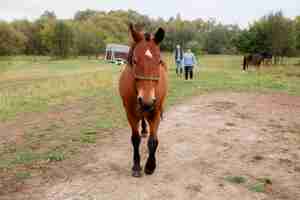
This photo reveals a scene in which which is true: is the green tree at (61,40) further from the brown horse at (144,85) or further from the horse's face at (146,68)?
the horse's face at (146,68)

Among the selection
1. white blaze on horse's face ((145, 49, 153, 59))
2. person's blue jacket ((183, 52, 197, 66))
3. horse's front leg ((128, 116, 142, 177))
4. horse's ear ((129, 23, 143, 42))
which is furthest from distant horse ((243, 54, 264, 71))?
white blaze on horse's face ((145, 49, 153, 59))

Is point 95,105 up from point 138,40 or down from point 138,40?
down

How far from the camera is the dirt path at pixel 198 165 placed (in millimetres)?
3510

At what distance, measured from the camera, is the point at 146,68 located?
3.32 m

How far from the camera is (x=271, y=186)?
3.71 m

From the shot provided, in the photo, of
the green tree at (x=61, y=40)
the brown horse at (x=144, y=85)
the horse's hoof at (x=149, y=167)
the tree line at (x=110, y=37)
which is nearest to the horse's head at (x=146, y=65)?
the brown horse at (x=144, y=85)

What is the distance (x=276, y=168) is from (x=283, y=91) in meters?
8.99

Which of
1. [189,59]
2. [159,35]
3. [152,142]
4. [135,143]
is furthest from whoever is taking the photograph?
[189,59]

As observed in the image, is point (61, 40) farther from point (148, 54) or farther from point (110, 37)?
point (148, 54)

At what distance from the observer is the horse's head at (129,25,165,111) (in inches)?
127

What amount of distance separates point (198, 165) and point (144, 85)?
1.69 meters

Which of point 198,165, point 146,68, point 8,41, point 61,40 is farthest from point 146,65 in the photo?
point 61,40

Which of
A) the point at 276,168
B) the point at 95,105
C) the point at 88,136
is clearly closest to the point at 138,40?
the point at 276,168

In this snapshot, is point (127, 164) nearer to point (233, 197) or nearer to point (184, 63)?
point (233, 197)
